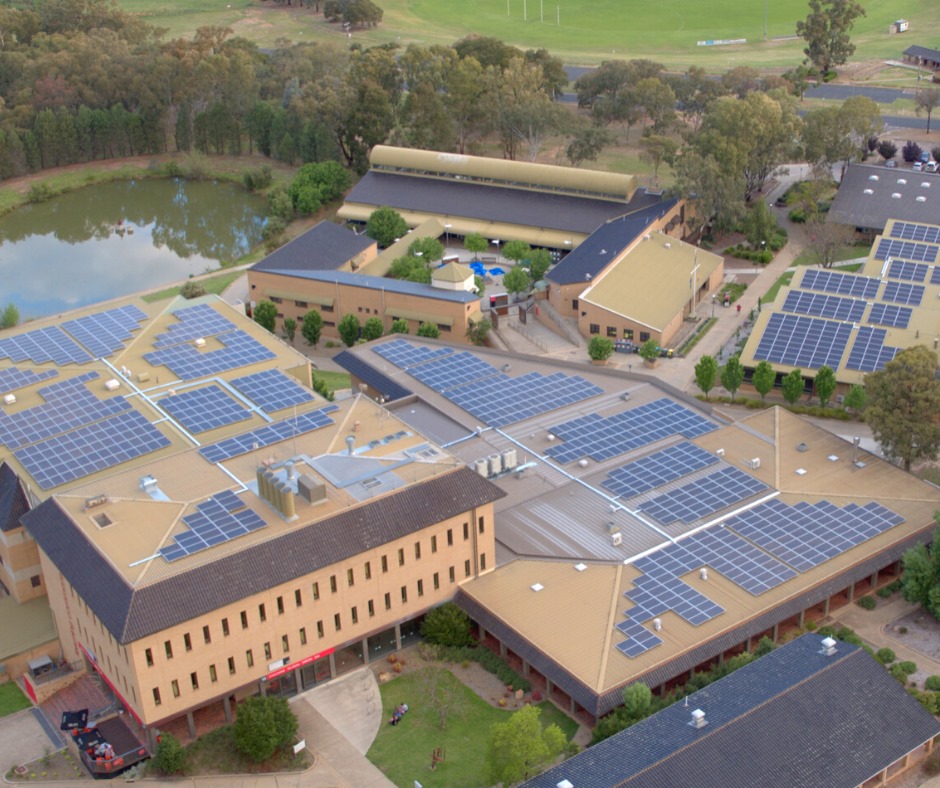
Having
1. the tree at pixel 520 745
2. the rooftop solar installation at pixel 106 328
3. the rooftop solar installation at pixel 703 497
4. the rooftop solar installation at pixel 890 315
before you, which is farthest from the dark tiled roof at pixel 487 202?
the tree at pixel 520 745

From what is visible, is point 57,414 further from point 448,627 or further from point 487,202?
point 487,202

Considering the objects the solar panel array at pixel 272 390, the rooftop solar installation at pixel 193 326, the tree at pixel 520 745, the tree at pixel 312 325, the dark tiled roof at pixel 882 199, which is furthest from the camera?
the dark tiled roof at pixel 882 199

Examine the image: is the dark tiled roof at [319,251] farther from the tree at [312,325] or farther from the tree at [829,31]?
the tree at [829,31]

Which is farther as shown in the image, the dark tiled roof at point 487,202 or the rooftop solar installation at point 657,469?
the dark tiled roof at point 487,202

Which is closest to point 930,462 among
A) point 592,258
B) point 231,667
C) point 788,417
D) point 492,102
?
point 788,417

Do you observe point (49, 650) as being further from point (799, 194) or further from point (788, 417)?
point (799, 194)

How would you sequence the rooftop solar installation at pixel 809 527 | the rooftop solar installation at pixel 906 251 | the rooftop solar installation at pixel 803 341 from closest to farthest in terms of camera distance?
the rooftop solar installation at pixel 809 527 < the rooftop solar installation at pixel 803 341 < the rooftop solar installation at pixel 906 251
